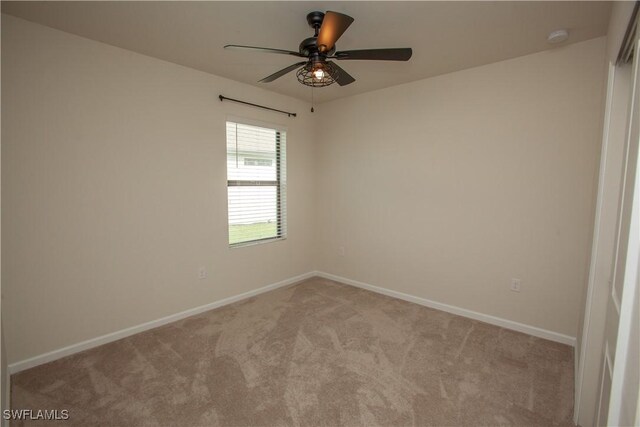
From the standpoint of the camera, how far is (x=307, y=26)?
7.29 ft

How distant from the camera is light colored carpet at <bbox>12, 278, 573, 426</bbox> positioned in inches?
72.2

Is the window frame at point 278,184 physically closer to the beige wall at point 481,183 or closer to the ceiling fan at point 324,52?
the beige wall at point 481,183

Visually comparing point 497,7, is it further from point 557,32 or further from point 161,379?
point 161,379

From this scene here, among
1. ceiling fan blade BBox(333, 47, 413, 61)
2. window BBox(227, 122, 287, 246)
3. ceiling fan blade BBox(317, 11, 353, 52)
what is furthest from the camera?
window BBox(227, 122, 287, 246)

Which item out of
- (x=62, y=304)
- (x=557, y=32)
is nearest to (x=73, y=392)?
(x=62, y=304)

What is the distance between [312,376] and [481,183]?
2.31 m

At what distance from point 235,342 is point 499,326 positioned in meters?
2.46

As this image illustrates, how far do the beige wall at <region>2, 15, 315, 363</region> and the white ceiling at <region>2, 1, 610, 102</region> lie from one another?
10.6 inches

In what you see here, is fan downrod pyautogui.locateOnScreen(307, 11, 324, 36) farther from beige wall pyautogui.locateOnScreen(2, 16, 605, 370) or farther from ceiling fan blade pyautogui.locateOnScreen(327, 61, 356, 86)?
beige wall pyautogui.locateOnScreen(2, 16, 605, 370)

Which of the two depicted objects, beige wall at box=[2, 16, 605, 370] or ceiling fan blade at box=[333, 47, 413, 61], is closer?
ceiling fan blade at box=[333, 47, 413, 61]

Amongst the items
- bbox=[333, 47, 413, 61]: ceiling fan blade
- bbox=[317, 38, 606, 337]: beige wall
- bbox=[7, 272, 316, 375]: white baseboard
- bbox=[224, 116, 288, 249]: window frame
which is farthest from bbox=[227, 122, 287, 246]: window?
bbox=[333, 47, 413, 61]: ceiling fan blade

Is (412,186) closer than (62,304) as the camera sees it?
No

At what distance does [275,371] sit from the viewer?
88.0 inches

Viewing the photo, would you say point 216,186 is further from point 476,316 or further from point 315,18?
point 476,316
